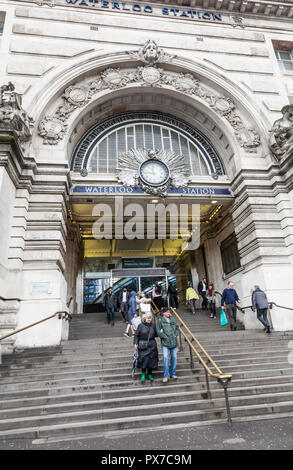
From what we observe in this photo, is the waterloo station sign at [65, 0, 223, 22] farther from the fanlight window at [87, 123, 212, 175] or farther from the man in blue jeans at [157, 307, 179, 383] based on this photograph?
the man in blue jeans at [157, 307, 179, 383]

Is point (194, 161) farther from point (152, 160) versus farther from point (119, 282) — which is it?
point (119, 282)

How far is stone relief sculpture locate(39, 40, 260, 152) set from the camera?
13789 mm

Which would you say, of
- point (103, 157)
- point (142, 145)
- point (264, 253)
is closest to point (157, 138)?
point (142, 145)

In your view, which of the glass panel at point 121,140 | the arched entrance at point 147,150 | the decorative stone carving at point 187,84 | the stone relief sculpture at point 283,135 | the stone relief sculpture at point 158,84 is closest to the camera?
the arched entrance at point 147,150

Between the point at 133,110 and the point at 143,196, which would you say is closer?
the point at 143,196

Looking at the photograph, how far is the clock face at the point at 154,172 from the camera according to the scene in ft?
43.3

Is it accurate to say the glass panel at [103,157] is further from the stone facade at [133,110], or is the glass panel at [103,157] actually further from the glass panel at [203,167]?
the glass panel at [203,167]

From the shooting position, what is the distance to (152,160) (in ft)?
44.7

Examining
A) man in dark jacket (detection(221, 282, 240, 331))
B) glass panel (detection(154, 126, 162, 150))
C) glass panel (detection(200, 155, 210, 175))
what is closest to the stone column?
man in dark jacket (detection(221, 282, 240, 331))

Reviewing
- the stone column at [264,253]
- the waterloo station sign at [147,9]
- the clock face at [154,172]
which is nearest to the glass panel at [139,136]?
the clock face at [154,172]

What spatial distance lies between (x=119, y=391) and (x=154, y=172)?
390 inches

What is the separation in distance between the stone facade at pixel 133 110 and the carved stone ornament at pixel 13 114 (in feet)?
0.22

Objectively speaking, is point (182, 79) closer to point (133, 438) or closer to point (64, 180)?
point (64, 180)

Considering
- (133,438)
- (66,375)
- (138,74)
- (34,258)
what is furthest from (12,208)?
(138,74)
